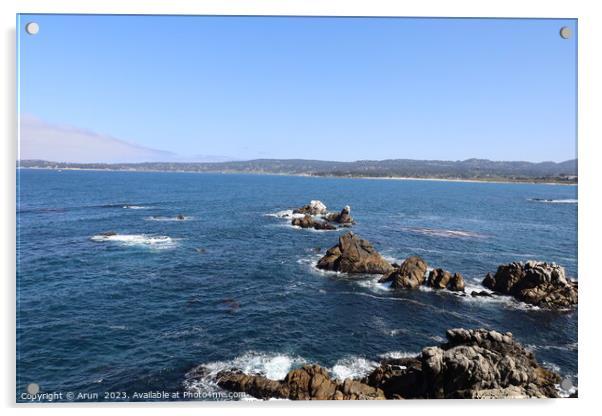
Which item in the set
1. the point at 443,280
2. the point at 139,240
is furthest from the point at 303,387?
the point at 139,240

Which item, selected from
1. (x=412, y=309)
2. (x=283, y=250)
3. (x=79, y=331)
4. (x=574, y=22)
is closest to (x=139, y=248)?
(x=283, y=250)

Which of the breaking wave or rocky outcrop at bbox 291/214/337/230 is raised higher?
the breaking wave

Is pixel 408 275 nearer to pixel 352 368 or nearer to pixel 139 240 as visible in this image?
pixel 352 368

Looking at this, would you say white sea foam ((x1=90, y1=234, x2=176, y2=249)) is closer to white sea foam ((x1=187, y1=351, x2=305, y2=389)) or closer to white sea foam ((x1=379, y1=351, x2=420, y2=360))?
white sea foam ((x1=187, y1=351, x2=305, y2=389))

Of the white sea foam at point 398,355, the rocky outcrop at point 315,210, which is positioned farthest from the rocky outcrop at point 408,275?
the rocky outcrop at point 315,210

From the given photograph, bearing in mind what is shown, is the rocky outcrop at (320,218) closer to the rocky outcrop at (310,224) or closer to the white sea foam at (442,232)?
the rocky outcrop at (310,224)

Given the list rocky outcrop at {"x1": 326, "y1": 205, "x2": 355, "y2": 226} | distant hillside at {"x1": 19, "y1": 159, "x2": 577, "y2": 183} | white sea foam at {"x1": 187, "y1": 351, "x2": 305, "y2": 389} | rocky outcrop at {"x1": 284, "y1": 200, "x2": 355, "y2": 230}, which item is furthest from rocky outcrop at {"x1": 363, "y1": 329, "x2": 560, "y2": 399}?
rocky outcrop at {"x1": 326, "y1": 205, "x2": 355, "y2": 226}
